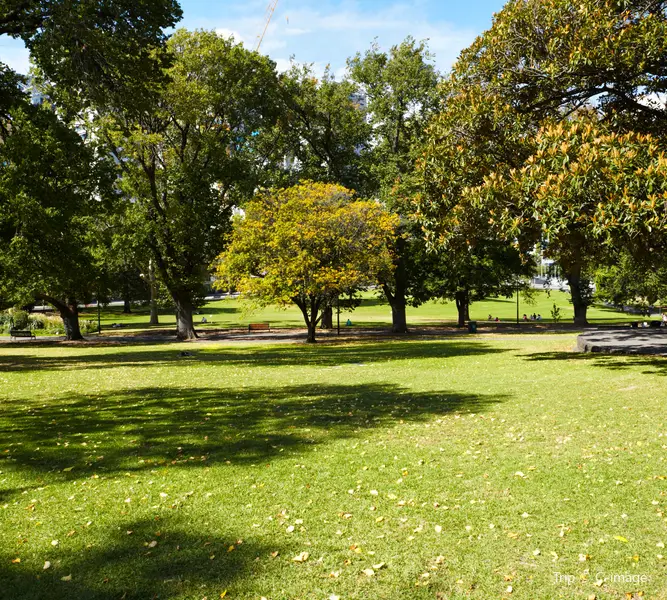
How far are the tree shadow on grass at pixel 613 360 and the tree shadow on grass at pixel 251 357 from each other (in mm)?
3196

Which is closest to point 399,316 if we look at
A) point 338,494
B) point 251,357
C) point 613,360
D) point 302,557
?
point 251,357

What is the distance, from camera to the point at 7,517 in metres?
5.87

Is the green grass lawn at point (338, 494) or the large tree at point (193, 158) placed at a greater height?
the large tree at point (193, 158)

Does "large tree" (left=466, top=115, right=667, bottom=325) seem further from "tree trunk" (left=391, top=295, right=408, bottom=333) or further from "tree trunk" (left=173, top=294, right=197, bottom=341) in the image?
"tree trunk" (left=173, top=294, right=197, bottom=341)

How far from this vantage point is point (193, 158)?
120ft

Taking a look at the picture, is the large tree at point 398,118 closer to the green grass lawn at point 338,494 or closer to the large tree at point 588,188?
the large tree at point 588,188

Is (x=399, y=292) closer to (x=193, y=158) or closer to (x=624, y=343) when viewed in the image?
(x=193, y=158)

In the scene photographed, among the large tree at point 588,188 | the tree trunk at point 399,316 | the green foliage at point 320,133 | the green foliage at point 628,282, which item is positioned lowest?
the tree trunk at point 399,316

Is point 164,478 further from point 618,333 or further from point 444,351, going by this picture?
point 618,333

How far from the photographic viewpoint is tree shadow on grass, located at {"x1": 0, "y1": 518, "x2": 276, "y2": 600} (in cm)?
438

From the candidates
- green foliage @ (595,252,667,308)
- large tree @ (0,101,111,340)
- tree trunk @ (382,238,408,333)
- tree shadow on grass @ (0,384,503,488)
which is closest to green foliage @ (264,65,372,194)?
tree trunk @ (382,238,408,333)

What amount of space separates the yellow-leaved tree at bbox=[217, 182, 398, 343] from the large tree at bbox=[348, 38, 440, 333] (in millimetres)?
4708

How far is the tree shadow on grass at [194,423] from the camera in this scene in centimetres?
801

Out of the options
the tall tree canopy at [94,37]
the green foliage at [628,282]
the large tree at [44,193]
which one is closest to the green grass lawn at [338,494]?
the tall tree canopy at [94,37]
